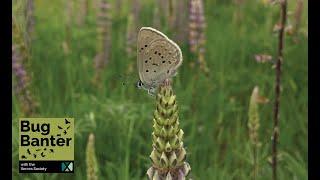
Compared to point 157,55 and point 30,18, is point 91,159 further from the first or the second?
point 30,18

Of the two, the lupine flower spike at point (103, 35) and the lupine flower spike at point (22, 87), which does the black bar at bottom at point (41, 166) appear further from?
the lupine flower spike at point (103, 35)

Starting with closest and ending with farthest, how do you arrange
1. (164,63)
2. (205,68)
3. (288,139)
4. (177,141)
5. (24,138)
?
(177,141), (164,63), (24,138), (288,139), (205,68)

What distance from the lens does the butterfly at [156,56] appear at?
208 centimetres

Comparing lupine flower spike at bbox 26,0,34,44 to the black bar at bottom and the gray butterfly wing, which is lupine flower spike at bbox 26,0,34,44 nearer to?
the black bar at bottom

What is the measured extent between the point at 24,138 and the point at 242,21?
124cm

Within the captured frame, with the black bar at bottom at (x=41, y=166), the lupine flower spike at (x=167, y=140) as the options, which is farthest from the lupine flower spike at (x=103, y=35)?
the lupine flower spike at (x=167, y=140)

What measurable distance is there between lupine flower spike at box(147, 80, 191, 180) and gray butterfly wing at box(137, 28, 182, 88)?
17cm

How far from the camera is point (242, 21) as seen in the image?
3342 millimetres

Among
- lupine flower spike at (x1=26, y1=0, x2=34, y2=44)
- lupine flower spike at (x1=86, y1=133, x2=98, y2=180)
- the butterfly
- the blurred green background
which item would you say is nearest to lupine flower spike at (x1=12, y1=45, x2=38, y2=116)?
the blurred green background

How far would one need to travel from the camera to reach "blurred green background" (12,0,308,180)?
9.00ft

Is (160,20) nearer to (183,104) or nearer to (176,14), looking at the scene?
(176,14)

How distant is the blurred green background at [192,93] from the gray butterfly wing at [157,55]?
1.65ft

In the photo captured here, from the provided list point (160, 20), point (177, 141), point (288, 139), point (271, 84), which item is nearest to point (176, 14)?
point (160, 20)

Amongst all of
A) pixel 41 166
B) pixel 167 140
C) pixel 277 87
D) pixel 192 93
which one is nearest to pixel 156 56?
pixel 167 140
